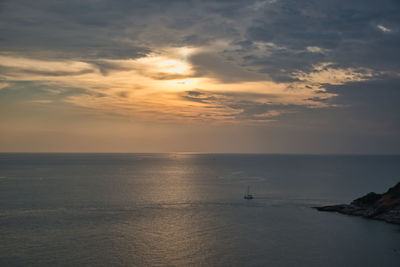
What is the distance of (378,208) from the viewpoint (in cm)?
8394

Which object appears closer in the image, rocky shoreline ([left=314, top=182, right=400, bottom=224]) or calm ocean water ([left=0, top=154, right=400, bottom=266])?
calm ocean water ([left=0, top=154, right=400, bottom=266])

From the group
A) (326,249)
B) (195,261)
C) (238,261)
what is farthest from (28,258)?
(326,249)

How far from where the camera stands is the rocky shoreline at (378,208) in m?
79.4

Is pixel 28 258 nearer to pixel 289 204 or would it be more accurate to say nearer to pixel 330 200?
pixel 289 204

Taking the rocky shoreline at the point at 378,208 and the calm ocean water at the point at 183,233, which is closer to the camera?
the calm ocean water at the point at 183,233

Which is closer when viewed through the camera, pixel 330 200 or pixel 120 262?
pixel 120 262

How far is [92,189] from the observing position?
5197 inches

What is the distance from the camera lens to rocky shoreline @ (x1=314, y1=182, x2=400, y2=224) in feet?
260

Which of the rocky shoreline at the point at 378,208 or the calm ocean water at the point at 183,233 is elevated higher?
the rocky shoreline at the point at 378,208

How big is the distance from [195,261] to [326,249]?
2500 cm

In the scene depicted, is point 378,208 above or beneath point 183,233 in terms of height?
above

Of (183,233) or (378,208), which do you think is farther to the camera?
(378,208)

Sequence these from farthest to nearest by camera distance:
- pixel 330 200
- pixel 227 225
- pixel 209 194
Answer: pixel 209 194, pixel 330 200, pixel 227 225

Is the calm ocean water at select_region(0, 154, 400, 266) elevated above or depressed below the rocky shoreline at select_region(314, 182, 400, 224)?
below
